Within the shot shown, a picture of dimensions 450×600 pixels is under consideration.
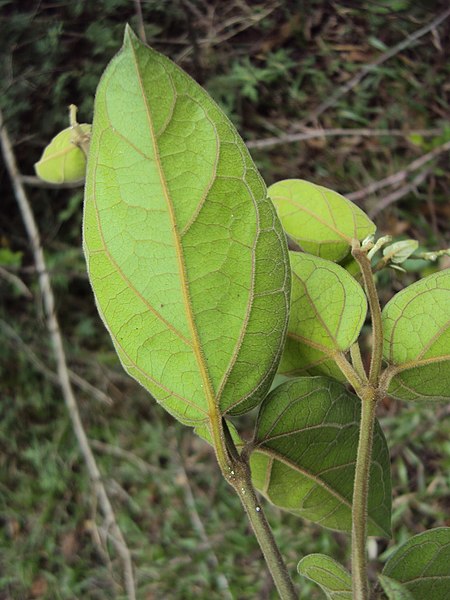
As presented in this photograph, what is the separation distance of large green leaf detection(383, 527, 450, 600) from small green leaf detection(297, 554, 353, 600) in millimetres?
40

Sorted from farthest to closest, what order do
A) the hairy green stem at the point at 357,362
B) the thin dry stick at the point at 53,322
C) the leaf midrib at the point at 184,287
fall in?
1. the thin dry stick at the point at 53,322
2. the hairy green stem at the point at 357,362
3. the leaf midrib at the point at 184,287

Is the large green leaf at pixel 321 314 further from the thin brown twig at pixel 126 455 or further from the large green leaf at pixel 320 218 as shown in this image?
the thin brown twig at pixel 126 455

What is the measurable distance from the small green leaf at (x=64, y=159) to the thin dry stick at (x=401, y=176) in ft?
4.07

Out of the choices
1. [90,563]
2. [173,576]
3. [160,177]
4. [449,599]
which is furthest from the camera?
[90,563]

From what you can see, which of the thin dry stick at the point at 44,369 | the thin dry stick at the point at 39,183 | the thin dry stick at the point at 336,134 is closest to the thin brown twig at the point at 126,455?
the thin dry stick at the point at 44,369

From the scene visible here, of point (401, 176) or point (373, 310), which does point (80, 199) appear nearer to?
point (401, 176)

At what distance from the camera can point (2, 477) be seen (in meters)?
1.93

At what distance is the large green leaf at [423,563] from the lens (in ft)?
1.63

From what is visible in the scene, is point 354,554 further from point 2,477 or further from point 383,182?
point 2,477

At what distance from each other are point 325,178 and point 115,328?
152 centimetres

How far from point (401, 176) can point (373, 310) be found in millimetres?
1394

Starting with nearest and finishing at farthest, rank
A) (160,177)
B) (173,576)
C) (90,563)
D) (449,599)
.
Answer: (160,177) → (449,599) → (173,576) → (90,563)

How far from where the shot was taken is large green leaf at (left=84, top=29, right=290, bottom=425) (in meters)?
0.37

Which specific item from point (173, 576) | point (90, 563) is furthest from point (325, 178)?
point (90, 563)
